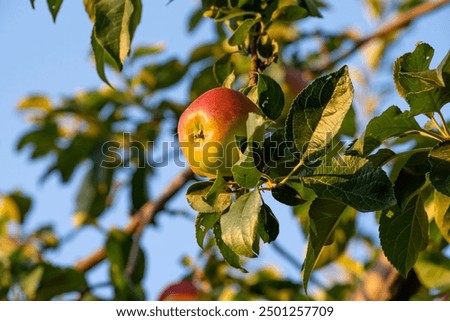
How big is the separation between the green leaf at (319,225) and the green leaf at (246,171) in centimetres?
15

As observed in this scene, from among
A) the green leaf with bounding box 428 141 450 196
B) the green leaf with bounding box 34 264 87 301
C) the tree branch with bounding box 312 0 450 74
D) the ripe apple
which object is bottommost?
the green leaf with bounding box 34 264 87 301

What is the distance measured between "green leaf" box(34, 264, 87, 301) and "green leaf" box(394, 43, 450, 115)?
97cm

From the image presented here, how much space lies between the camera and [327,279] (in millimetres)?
2170

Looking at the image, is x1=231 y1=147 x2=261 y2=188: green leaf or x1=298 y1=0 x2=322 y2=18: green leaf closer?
x1=231 y1=147 x2=261 y2=188: green leaf

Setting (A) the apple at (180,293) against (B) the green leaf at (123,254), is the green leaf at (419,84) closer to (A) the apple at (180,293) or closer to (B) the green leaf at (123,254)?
(A) the apple at (180,293)

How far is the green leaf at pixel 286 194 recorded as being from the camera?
2.63ft

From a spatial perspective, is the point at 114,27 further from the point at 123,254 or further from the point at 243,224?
the point at 123,254

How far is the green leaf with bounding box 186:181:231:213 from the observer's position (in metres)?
0.82

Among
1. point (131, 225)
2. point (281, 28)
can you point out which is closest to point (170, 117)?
point (131, 225)

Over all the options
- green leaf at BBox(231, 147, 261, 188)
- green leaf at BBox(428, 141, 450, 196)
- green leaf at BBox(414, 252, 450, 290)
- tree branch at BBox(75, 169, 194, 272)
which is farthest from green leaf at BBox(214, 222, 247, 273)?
tree branch at BBox(75, 169, 194, 272)

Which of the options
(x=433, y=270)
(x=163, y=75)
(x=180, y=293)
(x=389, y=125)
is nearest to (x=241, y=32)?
(x=389, y=125)

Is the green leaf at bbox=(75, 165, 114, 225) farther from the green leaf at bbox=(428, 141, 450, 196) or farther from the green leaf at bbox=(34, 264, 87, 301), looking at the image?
the green leaf at bbox=(428, 141, 450, 196)

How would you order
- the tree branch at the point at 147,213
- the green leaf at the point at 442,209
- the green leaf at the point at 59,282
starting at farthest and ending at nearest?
the tree branch at the point at 147,213 → the green leaf at the point at 59,282 → the green leaf at the point at 442,209

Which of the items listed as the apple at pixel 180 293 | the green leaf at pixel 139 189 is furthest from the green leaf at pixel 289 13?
the green leaf at pixel 139 189
